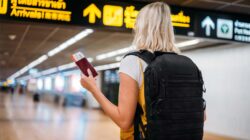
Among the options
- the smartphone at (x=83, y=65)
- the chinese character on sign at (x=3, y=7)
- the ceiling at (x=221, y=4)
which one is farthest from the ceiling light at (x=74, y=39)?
the smartphone at (x=83, y=65)

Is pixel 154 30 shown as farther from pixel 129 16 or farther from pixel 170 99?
pixel 129 16

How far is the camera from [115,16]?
5441 mm

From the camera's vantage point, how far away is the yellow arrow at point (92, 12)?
5.27 meters

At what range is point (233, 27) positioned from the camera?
6.08m

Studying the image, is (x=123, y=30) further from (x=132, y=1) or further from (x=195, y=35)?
(x=195, y=35)

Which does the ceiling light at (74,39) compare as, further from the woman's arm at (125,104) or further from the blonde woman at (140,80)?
the woman's arm at (125,104)

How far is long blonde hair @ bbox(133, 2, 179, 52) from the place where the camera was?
1438 millimetres

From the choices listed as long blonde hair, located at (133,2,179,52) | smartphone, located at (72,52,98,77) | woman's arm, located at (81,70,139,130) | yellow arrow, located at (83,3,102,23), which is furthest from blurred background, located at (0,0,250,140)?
woman's arm, located at (81,70,139,130)

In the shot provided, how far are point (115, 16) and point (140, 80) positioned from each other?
418cm

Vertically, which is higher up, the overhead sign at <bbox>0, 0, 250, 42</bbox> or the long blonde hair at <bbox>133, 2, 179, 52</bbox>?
the overhead sign at <bbox>0, 0, 250, 42</bbox>

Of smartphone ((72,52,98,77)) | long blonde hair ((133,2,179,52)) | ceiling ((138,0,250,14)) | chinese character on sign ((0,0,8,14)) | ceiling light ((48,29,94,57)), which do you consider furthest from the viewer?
ceiling light ((48,29,94,57))

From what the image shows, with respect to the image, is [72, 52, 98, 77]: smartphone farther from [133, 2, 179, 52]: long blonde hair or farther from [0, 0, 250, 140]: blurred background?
[0, 0, 250, 140]: blurred background

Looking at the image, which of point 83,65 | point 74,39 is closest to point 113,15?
point 83,65

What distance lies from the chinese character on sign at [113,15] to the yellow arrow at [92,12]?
0.10 meters
